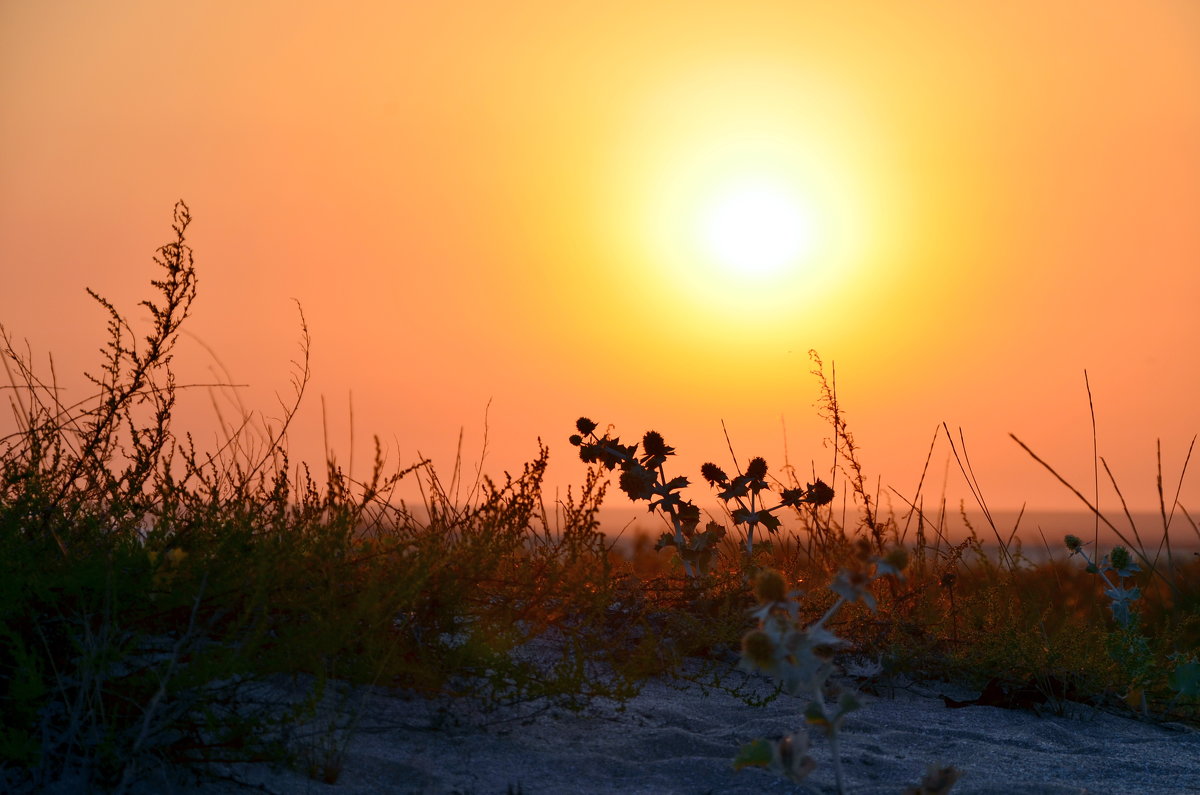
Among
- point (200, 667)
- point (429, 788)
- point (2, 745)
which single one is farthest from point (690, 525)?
point (2, 745)

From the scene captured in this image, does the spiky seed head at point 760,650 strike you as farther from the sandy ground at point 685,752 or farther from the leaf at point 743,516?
the leaf at point 743,516

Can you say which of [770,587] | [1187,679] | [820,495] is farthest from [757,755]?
[820,495]

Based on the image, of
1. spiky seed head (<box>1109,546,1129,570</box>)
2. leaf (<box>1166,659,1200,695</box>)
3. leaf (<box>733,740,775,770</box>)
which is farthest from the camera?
spiky seed head (<box>1109,546,1129,570</box>)

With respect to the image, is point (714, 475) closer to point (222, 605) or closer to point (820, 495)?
point (820, 495)

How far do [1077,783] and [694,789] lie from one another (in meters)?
1.30

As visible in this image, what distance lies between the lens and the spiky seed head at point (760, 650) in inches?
93.0

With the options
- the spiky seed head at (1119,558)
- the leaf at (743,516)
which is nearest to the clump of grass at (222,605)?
the leaf at (743,516)

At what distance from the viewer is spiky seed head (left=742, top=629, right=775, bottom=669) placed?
2361 millimetres

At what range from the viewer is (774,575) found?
2461mm

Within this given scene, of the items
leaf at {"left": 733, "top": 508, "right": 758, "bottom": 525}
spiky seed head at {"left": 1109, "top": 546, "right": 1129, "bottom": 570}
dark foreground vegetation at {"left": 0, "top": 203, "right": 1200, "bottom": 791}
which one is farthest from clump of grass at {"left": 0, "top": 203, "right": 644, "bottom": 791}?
spiky seed head at {"left": 1109, "top": 546, "right": 1129, "bottom": 570}

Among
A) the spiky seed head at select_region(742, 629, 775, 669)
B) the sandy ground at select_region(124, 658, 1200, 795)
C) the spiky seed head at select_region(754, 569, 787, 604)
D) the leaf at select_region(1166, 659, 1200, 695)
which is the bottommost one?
the sandy ground at select_region(124, 658, 1200, 795)

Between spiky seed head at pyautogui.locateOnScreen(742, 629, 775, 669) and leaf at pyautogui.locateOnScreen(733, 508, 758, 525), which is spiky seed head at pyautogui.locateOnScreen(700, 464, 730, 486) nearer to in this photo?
leaf at pyautogui.locateOnScreen(733, 508, 758, 525)

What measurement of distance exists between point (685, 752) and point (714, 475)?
7.20 ft

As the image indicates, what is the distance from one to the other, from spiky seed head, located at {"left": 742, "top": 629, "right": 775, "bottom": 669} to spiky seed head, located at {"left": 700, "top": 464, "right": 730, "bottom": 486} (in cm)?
308
